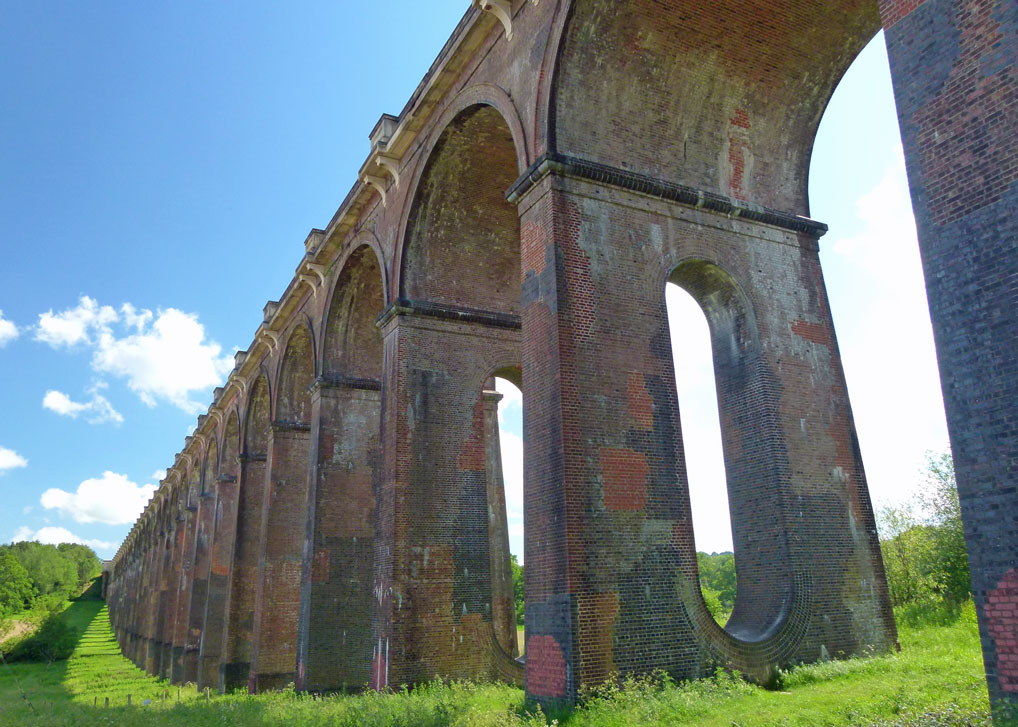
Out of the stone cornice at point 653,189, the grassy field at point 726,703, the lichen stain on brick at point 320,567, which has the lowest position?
the grassy field at point 726,703

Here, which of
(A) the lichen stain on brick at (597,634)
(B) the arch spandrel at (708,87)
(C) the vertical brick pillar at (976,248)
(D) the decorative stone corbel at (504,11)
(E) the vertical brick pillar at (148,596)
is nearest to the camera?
(C) the vertical brick pillar at (976,248)

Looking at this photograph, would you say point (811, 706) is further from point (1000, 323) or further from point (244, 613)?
point (244, 613)

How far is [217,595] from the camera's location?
28625mm

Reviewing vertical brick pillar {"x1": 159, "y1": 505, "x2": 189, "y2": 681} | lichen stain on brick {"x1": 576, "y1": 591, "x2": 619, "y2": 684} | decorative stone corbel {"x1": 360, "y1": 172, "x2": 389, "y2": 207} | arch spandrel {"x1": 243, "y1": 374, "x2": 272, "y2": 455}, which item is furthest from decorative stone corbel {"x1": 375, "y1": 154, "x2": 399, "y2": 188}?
vertical brick pillar {"x1": 159, "y1": 505, "x2": 189, "y2": 681}

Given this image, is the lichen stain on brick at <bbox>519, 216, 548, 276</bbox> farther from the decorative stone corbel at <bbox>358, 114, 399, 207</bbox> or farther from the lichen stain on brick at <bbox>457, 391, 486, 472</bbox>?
the decorative stone corbel at <bbox>358, 114, 399, 207</bbox>

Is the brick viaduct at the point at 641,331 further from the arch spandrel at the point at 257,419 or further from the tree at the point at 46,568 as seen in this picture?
the tree at the point at 46,568

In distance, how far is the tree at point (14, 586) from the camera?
3484 inches

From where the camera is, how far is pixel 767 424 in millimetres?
11859

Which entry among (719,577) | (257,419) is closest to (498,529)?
(257,419)

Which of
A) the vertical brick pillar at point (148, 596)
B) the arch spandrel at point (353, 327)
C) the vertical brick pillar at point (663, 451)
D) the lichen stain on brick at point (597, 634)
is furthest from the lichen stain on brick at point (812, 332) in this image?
the vertical brick pillar at point (148, 596)

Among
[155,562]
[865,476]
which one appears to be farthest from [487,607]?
[155,562]

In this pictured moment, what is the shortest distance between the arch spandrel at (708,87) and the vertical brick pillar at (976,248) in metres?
5.24

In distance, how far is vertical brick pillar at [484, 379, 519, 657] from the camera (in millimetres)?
18688

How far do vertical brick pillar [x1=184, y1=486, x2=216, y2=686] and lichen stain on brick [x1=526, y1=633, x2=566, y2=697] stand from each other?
2300cm
